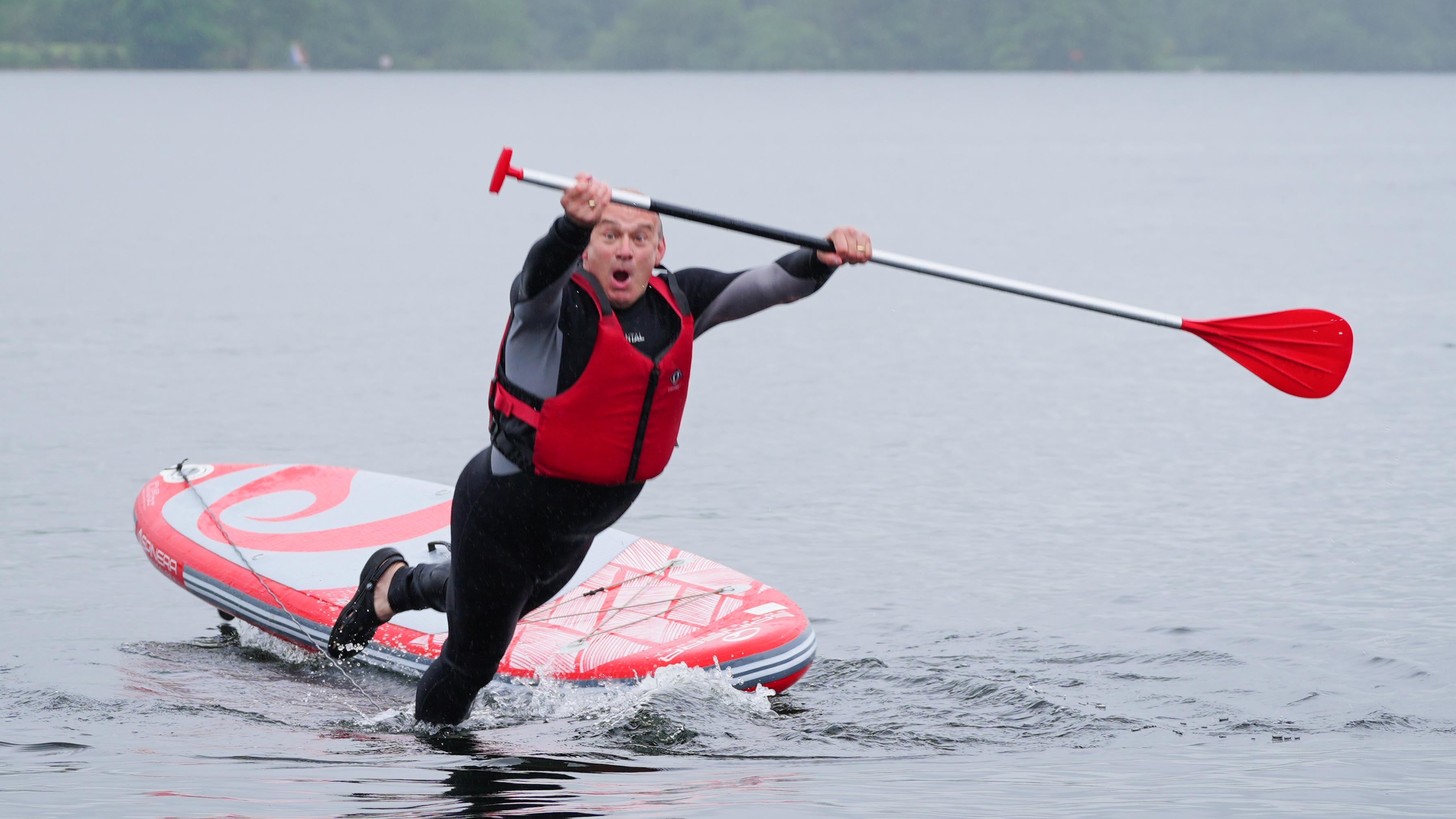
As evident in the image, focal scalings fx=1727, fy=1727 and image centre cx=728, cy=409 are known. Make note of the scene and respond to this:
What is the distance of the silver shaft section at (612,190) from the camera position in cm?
432

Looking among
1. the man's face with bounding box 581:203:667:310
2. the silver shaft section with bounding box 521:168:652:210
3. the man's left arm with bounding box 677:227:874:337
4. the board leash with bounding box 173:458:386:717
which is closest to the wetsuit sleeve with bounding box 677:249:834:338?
the man's left arm with bounding box 677:227:874:337

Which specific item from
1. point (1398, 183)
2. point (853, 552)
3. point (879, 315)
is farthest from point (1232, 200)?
point (853, 552)

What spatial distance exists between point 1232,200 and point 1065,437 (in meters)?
20.6

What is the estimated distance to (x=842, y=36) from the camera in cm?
9988

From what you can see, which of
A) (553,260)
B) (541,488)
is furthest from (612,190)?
(541,488)

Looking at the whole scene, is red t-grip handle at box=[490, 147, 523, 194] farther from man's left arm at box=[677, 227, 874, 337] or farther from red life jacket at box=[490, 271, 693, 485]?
man's left arm at box=[677, 227, 874, 337]

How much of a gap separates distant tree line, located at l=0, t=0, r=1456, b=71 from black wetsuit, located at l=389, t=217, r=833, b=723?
86.4 metres

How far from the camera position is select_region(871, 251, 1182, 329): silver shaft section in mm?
4836

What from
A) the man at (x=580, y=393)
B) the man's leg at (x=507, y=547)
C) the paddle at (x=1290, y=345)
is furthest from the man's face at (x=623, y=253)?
the paddle at (x=1290, y=345)

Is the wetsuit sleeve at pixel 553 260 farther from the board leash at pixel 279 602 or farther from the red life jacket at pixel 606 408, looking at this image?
the board leash at pixel 279 602

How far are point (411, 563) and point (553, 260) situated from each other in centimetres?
285

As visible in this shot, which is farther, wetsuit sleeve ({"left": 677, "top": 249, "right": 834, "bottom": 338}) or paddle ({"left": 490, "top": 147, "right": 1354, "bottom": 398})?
paddle ({"left": 490, "top": 147, "right": 1354, "bottom": 398})

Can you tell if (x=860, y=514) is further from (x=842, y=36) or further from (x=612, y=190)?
(x=842, y=36)

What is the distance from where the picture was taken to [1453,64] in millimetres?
99562
